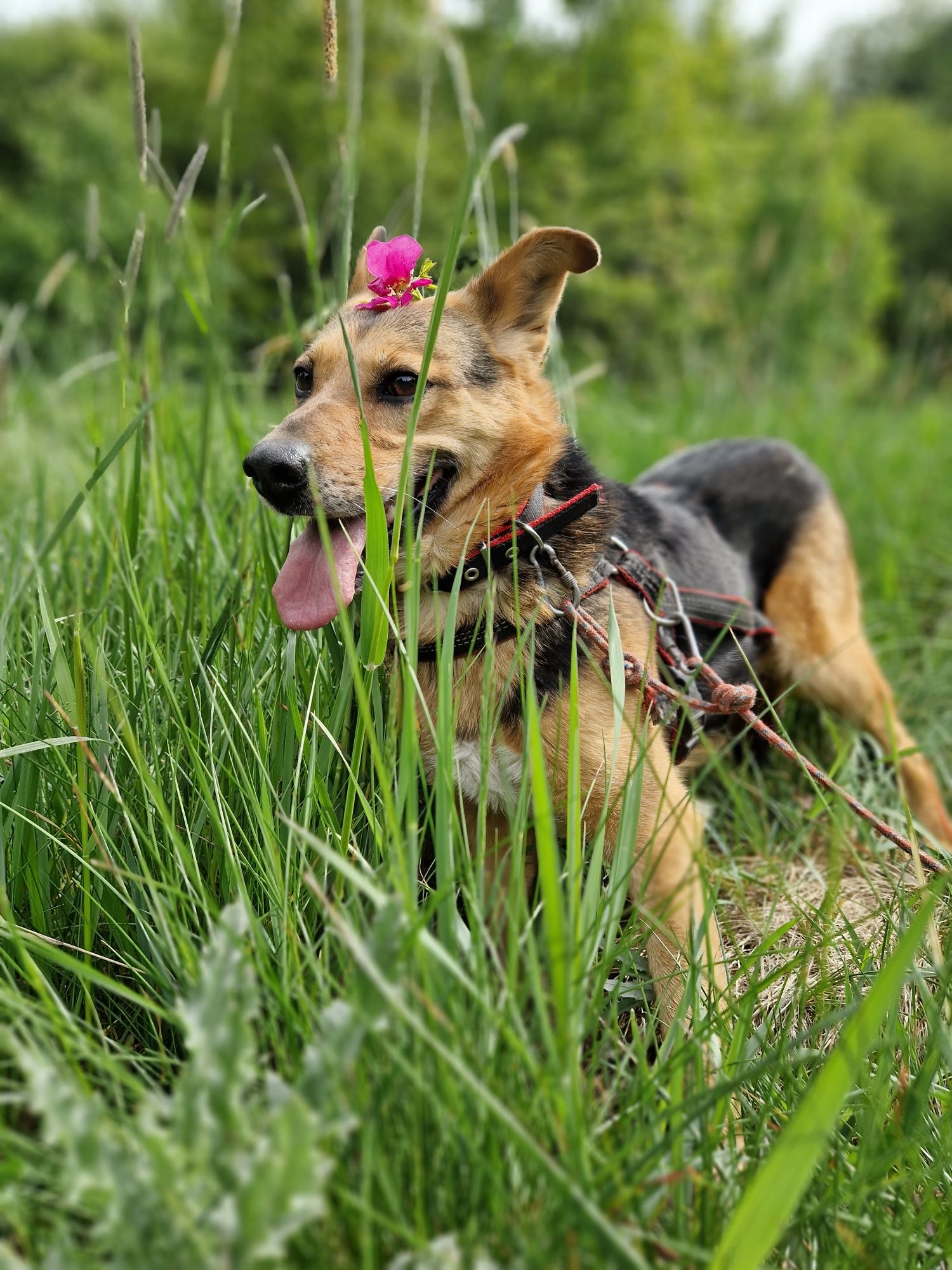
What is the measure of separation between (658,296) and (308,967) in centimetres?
2327

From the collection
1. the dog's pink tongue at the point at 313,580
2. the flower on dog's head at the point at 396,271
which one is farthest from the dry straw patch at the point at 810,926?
the flower on dog's head at the point at 396,271

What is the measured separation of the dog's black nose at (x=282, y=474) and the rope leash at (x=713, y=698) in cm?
62

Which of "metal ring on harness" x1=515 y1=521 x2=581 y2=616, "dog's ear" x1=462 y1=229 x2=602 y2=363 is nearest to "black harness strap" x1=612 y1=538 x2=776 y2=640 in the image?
"metal ring on harness" x1=515 y1=521 x2=581 y2=616

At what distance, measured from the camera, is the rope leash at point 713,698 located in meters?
1.74

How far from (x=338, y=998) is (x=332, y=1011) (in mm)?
313

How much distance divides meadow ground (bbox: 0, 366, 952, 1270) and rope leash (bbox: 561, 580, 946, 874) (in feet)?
0.53

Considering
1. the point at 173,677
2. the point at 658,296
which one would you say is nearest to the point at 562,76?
the point at 658,296

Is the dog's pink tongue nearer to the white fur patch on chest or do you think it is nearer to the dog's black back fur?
the white fur patch on chest

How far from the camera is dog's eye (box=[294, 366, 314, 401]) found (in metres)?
2.52

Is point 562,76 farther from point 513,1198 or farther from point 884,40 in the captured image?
point 884,40

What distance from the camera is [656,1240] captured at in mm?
1063

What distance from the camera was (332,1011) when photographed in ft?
3.54

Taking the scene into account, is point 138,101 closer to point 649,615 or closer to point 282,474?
point 282,474

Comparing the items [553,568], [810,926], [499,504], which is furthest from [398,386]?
[810,926]
